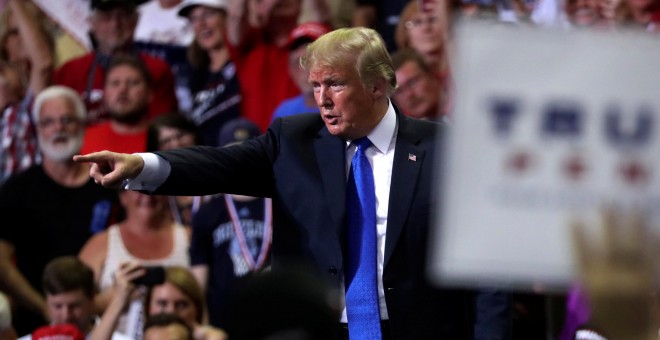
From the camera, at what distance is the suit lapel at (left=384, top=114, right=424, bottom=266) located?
4.58 metres

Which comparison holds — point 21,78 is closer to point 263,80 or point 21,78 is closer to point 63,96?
point 63,96

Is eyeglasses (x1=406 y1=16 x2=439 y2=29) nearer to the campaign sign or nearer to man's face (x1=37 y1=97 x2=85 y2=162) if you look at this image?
man's face (x1=37 y1=97 x2=85 y2=162)

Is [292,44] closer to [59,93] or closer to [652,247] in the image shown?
[59,93]

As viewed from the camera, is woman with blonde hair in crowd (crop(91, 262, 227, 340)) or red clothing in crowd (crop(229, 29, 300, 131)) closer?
woman with blonde hair in crowd (crop(91, 262, 227, 340))

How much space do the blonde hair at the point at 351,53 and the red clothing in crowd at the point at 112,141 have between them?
3.62 metres

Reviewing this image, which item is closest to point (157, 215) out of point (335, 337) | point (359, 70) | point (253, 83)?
point (253, 83)

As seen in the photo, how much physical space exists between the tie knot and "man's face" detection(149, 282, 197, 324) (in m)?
2.44

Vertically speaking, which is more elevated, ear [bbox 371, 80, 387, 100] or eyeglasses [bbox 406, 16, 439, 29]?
eyeglasses [bbox 406, 16, 439, 29]

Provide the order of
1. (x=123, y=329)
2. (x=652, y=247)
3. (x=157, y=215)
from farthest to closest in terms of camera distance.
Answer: (x=157, y=215) < (x=123, y=329) < (x=652, y=247)

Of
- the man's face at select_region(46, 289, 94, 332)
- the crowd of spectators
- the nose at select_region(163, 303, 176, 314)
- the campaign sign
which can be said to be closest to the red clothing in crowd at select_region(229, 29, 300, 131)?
the crowd of spectators

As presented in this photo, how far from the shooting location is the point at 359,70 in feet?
15.2

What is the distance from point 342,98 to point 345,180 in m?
0.28

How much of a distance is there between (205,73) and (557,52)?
6560mm

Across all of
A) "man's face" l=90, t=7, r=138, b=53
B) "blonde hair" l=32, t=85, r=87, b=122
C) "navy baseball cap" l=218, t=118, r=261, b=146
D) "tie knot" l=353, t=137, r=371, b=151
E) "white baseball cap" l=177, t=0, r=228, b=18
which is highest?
"white baseball cap" l=177, t=0, r=228, b=18
